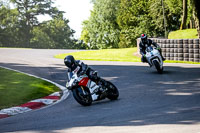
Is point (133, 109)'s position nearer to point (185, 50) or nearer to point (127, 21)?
point (185, 50)

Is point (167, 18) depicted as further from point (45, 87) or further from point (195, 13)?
point (45, 87)

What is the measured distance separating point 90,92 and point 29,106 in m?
1.79

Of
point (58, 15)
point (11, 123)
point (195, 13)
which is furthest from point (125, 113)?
point (58, 15)

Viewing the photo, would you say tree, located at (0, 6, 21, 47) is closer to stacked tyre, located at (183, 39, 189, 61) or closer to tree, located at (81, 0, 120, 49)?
tree, located at (81, 0, 120, 49)

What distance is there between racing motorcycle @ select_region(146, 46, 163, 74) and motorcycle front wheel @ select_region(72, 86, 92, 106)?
5.99 meters

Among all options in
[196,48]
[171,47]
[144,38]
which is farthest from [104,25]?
[144,38]

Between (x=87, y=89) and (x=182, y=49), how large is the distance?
1228 centimetres

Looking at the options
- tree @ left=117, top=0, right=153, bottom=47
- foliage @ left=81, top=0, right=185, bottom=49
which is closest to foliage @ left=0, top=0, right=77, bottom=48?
foliage @ left=81, top=0, right=185, bottom=49

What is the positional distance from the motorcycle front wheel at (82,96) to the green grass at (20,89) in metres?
2.03

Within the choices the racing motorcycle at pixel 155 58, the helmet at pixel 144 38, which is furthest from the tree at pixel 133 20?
the racing motorcycle at pixel 155 58

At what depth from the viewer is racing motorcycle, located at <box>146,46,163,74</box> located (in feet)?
47.8

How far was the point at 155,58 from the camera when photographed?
14.6 metres

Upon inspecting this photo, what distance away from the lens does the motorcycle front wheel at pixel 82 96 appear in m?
9.04

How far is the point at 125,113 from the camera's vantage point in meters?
7.77
